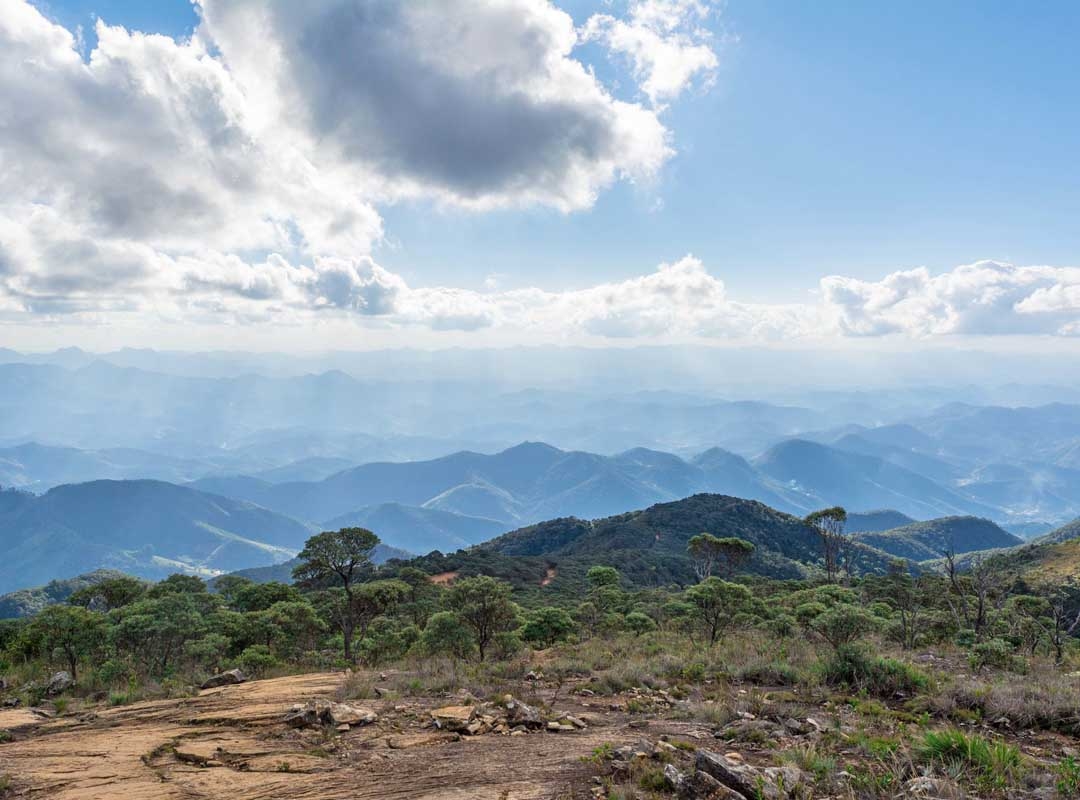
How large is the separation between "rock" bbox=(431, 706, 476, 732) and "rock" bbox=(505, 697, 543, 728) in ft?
2.65

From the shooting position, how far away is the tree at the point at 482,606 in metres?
23.3

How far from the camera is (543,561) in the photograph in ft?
308

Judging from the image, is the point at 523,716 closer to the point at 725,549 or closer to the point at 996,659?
the point at 996,659

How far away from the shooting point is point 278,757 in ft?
31.3

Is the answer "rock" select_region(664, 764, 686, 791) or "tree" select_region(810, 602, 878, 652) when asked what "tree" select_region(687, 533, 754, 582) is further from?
"rock" select_region(664, 764, 686, 791)

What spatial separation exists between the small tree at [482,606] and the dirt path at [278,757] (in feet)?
35.3

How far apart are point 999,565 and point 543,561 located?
67586mm

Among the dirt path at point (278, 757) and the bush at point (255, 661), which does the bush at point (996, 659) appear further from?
the bush at point (255, 661)

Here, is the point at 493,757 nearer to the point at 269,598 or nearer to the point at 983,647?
the point at 983,647

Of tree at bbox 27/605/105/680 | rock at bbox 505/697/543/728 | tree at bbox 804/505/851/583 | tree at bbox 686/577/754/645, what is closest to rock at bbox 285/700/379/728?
rock at bbox 505/697/543/728

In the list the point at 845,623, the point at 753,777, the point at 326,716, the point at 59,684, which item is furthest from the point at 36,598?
the point at 753,777

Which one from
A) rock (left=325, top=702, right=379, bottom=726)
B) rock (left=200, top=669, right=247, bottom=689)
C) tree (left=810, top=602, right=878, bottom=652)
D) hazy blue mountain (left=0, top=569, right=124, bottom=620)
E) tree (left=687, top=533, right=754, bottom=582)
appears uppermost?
rock (left=325, top=702, right=379, bottom=726)

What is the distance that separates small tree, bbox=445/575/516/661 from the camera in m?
23.3

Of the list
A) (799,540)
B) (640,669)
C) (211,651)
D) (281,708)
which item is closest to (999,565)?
(640,669)
